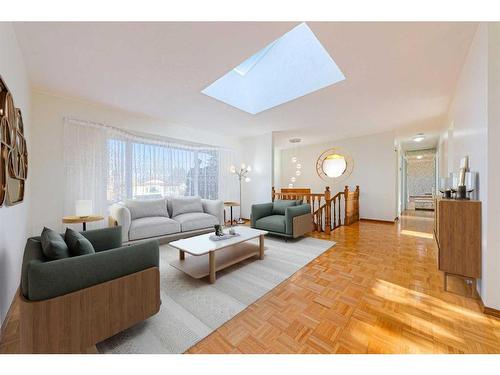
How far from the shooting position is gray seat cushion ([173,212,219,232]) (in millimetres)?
3627

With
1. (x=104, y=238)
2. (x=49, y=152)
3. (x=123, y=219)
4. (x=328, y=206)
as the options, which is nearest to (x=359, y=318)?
(x=104, y=238)

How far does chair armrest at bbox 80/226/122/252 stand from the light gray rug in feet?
2.14

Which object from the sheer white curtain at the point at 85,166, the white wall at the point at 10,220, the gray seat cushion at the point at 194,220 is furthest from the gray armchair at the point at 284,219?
the white wall at the point at 10,220

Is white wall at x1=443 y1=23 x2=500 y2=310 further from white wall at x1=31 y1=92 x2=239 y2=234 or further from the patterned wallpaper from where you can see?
the patterned wallpaper

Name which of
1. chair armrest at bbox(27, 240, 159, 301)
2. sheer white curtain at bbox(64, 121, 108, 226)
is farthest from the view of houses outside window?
chair armrest at bbox(27, 240, 159, 301)

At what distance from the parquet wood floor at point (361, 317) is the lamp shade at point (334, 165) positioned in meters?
3.94

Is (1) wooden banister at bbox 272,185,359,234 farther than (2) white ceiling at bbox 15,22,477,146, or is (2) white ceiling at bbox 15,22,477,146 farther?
(1) wooden banister at bbox 272,185,359,234

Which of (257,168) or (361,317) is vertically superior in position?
(257,168)

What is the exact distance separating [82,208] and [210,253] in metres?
2.07

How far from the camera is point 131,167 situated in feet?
12.6

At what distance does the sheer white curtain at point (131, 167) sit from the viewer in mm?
3154

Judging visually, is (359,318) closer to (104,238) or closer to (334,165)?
(104,238)
